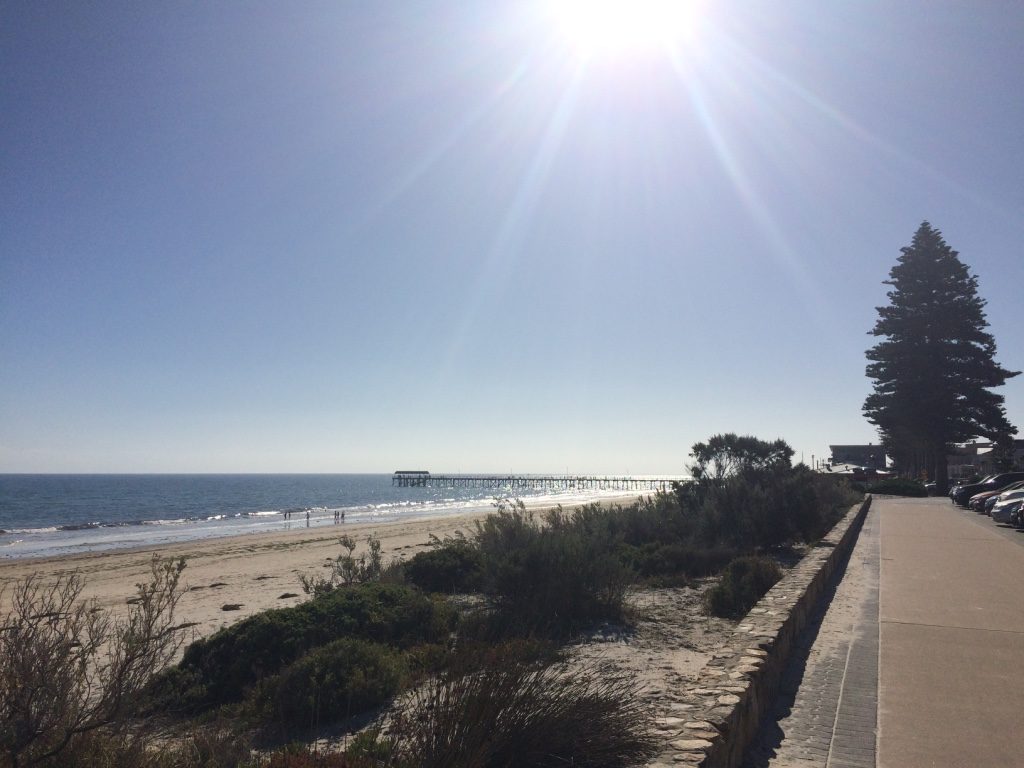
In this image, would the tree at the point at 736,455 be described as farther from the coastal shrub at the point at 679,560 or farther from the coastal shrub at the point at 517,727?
the coastal shrub at the point at 517,727

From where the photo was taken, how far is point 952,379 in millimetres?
36594

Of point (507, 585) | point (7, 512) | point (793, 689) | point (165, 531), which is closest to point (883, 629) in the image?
point (793, 689)

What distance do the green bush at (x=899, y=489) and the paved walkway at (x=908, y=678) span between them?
2843 cm

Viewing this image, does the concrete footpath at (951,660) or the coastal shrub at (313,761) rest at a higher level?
the coastal shrub at (313,761)

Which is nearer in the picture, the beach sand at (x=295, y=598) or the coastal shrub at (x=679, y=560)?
the beach sand at (x=295, y=598)

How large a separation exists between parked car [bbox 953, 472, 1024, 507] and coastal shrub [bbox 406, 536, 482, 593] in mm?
24972

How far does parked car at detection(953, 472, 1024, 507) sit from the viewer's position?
91.0 feet

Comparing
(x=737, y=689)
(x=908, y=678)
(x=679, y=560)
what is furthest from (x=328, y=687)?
(x=679, y=560)

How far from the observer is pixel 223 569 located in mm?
18844

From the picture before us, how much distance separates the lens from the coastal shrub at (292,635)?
20.2 feet

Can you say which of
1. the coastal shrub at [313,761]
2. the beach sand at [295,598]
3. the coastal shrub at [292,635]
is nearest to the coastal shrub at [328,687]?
the beach sand at [295,598]

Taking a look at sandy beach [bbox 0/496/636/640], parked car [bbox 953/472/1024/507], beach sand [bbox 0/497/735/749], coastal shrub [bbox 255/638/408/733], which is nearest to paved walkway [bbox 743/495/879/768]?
beach sand [bbox 0/497/735/749]

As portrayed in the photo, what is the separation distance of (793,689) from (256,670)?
444 centimetres

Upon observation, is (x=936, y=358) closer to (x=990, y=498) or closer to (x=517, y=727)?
(x=990, y=498)
